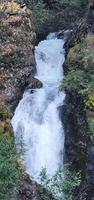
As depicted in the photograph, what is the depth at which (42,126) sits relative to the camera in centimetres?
1862

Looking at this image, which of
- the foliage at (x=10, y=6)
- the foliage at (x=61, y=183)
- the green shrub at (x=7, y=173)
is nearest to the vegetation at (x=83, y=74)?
the foliage at (x=61, y=183)

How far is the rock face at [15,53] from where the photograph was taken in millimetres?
19547

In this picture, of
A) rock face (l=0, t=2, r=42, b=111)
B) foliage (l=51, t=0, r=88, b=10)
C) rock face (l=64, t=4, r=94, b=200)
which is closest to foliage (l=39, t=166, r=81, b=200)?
rock face (l=64, t=4, r=94, b=200)

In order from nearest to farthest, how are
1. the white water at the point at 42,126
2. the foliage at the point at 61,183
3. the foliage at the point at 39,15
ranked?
1. the foliage at the point at 61,183
2. the white water at the point at 42,126
3. the foliage at the point at 39,15

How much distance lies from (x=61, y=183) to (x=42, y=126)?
4.43m

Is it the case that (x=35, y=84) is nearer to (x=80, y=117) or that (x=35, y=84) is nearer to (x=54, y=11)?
(x=80, y=117)

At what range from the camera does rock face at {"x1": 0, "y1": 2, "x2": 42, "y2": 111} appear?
64.1 ft

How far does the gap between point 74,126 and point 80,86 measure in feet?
5.61

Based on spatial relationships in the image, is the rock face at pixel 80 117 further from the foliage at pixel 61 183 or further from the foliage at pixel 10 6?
the foliage at pixel 10 6

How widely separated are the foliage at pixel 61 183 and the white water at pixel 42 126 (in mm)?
1889

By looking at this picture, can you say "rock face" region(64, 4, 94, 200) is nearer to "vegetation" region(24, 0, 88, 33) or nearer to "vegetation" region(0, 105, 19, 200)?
"vegetation" region(0, 105, 19, 200)

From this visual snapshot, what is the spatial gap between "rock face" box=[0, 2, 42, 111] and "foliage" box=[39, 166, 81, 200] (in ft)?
16.1

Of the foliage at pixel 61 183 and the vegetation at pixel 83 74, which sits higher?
the vegetation at pixel 83 74

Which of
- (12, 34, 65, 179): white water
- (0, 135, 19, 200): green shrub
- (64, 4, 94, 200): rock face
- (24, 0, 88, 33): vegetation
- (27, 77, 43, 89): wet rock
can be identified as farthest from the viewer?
(24, 0, 88, 33): vegetation
